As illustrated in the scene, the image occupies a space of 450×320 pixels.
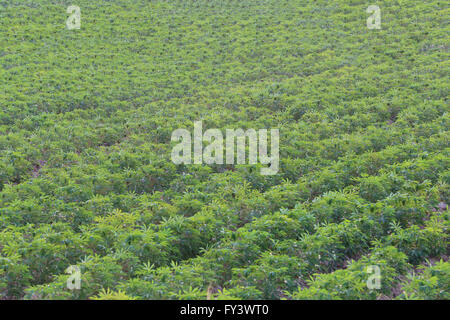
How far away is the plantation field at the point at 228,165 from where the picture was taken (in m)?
6.28

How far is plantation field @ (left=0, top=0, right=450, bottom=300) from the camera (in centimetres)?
628

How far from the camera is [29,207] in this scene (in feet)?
28.5

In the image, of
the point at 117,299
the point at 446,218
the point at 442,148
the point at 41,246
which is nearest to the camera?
the point at 117,299

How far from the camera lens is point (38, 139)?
542 inches

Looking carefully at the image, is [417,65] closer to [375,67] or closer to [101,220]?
[375,67]

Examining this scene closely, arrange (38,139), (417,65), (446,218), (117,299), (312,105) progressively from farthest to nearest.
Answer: (417,65)
(312,105)
(38,139)
(446,218)
(117,299)

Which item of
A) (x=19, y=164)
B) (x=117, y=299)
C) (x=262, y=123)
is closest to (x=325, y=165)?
(x=262, y=123)

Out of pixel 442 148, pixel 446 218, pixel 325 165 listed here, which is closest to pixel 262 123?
pixel 325 165

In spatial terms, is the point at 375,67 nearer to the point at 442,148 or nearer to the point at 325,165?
the point at 442,148

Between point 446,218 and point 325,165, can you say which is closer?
point 446,218

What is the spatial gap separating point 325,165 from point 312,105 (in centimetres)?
566

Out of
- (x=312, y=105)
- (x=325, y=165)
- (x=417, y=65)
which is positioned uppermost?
(x=417, y=65)

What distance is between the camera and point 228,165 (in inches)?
450
